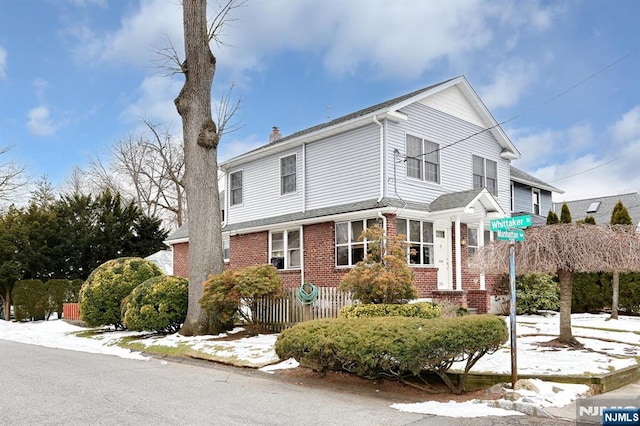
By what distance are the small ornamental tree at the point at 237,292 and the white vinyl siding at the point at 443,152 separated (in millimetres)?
4916

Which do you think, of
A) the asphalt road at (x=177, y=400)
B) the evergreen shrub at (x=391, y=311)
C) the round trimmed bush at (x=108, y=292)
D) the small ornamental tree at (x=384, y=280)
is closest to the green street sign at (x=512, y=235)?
the asphalt road at (x=177, y=400)

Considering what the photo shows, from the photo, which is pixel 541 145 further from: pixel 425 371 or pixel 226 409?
pixel 226 409

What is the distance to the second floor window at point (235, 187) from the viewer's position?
76.0ft

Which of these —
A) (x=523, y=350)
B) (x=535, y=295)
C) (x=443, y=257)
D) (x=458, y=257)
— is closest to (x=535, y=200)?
(x=535, y=295)

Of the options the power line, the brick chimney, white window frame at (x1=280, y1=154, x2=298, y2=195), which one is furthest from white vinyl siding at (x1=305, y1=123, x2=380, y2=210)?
the brick chimney

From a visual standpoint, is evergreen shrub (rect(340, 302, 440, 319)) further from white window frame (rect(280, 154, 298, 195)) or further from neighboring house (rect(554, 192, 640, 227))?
neighboring house (rect(554, 192, 640, 227))

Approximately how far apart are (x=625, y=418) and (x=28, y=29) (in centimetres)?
2048

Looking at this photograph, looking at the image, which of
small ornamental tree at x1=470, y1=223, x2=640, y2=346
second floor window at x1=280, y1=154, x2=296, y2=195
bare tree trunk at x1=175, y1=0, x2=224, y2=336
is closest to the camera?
small ornamental tree at x1=470, y1=223, x2=640, y2=346

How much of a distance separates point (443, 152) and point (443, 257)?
3.74 meters

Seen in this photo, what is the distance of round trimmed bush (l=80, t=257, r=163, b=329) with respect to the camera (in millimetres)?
17531

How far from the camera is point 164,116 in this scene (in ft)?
138

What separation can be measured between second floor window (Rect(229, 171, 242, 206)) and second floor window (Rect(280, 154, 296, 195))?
2.87 metres

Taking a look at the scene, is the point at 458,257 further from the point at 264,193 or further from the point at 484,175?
the point at 264,193

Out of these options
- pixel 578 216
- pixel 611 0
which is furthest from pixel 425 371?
pixel 578 216
